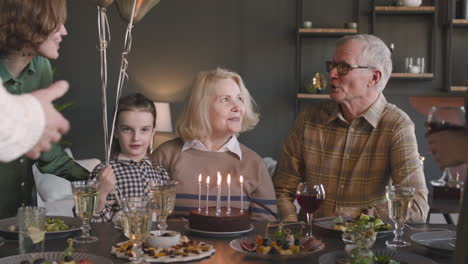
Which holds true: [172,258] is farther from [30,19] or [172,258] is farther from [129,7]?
[129,7]

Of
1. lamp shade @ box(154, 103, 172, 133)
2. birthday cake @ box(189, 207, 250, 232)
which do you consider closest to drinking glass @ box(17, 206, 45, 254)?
birthday cake @ box(189, 207, 250, 232)

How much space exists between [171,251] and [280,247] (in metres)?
0.32

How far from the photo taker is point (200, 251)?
182cm

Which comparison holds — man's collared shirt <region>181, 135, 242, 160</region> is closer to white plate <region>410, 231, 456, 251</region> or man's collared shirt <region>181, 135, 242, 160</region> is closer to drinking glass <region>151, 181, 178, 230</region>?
drinking glass <region>151, 181, 178, 230</region>

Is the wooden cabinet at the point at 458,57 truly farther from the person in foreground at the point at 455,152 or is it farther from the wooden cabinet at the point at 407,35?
the person in foreground at the point at 455,152

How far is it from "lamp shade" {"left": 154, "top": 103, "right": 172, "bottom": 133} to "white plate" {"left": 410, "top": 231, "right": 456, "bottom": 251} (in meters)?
3.96

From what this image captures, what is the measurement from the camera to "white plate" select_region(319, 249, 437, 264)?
172 centimetres

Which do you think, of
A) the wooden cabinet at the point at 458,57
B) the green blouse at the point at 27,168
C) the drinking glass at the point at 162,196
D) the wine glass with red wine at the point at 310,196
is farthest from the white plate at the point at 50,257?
the wooden cabinet at the point at 458,57

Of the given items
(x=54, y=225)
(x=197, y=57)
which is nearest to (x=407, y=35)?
(x=197, y=57)

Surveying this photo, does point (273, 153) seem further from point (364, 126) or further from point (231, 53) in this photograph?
point (364, 126)

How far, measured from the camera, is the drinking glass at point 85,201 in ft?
6.61

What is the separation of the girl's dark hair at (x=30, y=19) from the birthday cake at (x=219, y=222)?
804mm

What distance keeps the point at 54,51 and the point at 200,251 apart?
0.91m

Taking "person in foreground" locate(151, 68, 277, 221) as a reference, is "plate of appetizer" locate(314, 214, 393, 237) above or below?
below
